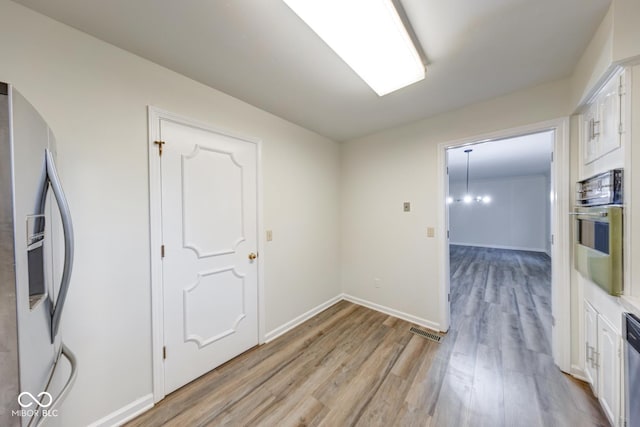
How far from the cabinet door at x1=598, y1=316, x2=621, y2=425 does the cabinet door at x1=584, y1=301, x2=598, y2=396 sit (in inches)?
2.8

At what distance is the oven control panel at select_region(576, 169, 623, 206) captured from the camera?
1220mm

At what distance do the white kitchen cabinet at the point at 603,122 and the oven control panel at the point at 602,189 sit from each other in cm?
16

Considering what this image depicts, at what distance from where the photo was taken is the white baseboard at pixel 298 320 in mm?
2396

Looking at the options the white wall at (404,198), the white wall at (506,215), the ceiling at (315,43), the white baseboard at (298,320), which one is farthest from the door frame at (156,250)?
the white wall at (506,215)

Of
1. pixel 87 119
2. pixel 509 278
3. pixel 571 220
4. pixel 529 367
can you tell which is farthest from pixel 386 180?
pixel 509 278

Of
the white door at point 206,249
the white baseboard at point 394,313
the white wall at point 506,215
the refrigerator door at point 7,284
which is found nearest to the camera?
the refrigerator door at point 7,284

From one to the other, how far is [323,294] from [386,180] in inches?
69.4

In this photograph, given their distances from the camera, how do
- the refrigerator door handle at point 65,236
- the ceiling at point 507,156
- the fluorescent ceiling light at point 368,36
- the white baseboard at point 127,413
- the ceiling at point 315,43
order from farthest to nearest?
the ceiling at point 507,156, the white baseboard at point 127,413, the ceiling at point 315,43, the fluorescent ceiling light at point 368,36, the refrigerator door handle at point 65,236

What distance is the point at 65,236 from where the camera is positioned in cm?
88

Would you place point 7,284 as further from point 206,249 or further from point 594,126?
point 594,126

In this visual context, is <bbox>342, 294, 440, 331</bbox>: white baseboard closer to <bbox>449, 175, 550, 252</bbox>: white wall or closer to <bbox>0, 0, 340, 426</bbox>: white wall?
<bbox>0, 0, 340, 426</bbox>: white wall

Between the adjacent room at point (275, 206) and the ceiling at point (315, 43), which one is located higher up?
the ceiling at point (315, 43)

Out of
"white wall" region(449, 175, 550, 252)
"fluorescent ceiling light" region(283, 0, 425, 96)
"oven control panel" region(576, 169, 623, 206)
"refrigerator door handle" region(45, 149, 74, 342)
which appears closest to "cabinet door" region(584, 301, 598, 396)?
"oven control panel" region(576, 169, 623, 206)

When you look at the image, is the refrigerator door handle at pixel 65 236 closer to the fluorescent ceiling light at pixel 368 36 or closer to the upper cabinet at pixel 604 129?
the fluorescent ceiling light at pixel 368 36
